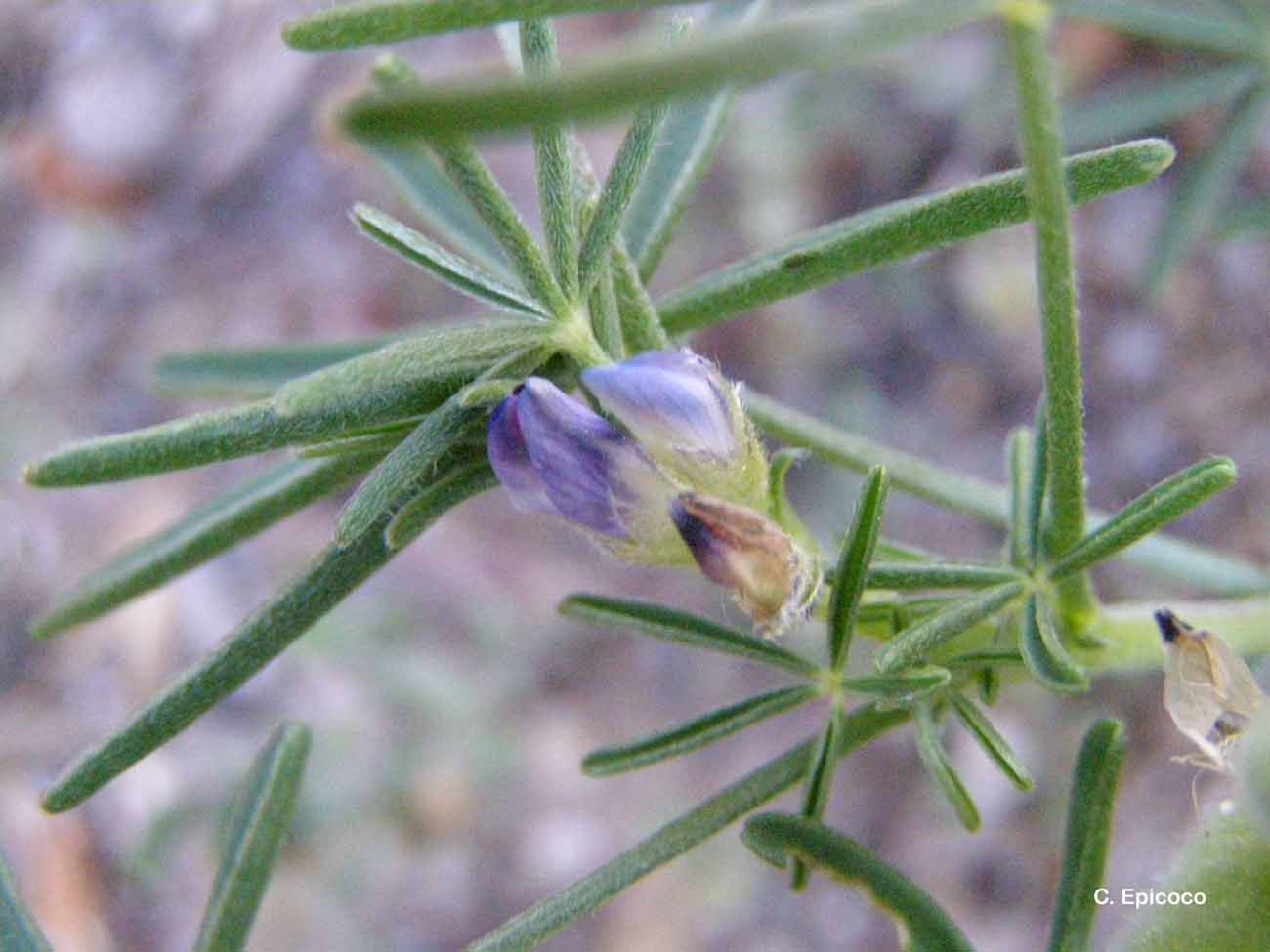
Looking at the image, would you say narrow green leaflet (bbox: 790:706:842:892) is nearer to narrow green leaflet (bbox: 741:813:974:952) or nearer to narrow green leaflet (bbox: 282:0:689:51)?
narrow green leaflet (bbox: 741:813:974:952)

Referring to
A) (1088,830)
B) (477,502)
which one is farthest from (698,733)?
(477,502)

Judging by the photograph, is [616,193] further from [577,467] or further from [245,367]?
[245,367]

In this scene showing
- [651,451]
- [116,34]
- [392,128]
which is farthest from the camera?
[116,34]

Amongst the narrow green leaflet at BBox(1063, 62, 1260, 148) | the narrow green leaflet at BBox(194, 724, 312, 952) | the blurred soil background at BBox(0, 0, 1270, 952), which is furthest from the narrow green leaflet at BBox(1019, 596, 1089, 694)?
the blurred soil background at BBox(0, 0, 1270, 952)

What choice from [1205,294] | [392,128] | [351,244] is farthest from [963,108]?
[392,128]

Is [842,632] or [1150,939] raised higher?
[842,632]

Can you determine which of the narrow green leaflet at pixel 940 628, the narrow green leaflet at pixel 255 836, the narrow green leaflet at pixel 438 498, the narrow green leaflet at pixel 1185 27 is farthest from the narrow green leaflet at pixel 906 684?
the narrow green leaflet at pixel 1185 27

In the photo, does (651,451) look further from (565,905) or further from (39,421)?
(39,421)
